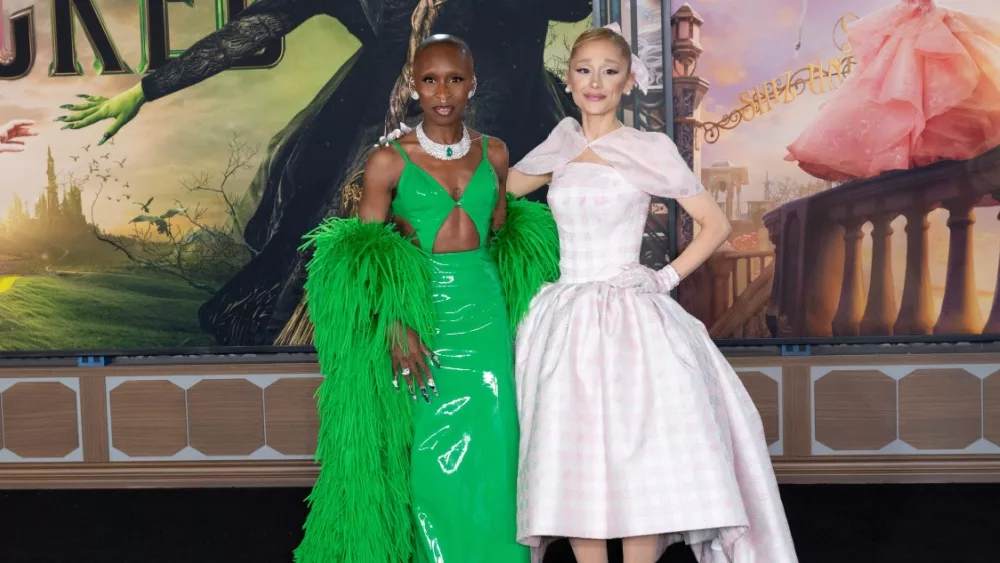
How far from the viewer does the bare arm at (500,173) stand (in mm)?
2436

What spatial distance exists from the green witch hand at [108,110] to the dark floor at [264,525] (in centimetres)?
178

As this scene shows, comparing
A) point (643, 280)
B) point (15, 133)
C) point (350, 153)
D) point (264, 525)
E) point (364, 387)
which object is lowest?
point (264, 525)

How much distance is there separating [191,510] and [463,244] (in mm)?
2221

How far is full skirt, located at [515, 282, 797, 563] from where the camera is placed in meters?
2.09

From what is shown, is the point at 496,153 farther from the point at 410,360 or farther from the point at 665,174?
the point at 410,360

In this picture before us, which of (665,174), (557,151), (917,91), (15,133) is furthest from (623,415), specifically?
(15,133)

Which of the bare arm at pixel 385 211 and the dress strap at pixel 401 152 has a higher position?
the dress strap at pixel 401 152

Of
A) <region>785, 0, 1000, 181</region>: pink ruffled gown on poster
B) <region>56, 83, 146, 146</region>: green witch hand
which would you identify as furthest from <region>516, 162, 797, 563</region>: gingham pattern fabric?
<region>56, 83, 146, 146</region>: green witch hand

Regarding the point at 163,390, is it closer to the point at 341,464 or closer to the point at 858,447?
the point at 341,464

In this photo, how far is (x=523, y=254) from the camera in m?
2.44

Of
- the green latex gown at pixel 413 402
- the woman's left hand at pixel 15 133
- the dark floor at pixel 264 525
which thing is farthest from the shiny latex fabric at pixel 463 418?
the woman's left hand at pixel 15 133

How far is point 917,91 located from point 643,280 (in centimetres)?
244

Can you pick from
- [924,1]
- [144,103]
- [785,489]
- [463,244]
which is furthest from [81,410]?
[924,1]

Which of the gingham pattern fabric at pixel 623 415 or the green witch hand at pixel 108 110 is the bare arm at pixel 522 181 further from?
the green witch hand at pixel 108 110
